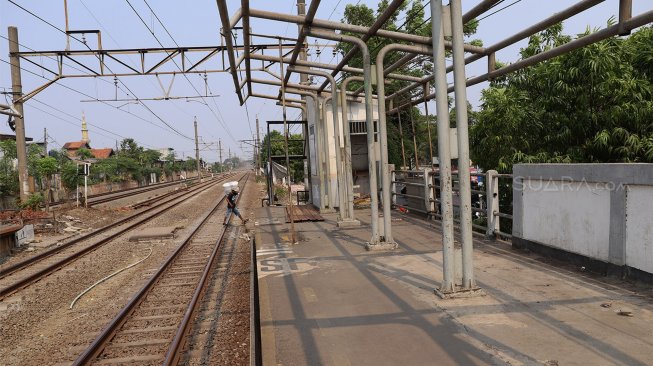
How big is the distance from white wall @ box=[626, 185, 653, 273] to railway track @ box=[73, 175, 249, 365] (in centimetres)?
512

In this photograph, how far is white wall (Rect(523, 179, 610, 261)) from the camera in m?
5.91

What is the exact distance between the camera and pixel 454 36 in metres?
5.48

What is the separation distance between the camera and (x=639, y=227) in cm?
526

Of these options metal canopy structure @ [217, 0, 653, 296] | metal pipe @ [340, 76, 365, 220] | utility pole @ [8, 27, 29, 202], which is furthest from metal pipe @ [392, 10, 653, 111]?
utility pole @ [8, 27, 29, 202]

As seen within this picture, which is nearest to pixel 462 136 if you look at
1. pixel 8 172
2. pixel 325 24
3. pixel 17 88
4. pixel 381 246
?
pixel 381 246

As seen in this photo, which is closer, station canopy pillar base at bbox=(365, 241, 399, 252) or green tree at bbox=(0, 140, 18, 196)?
station canopy pillar base at bbox=(365, 241, 399, 252)

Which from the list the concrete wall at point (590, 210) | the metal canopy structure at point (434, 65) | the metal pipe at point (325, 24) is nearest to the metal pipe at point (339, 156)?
the metal canopy structure at point (434, 65)

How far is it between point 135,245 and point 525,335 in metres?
12.0

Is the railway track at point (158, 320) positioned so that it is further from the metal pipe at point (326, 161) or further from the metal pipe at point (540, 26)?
the metal pipe at point (540, 26)

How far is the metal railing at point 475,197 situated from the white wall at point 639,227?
2.79 m

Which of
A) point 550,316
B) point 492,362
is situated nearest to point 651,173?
point 550,316

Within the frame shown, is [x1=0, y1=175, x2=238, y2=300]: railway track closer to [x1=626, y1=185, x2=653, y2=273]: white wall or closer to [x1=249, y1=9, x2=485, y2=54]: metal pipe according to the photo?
[x1=249, y1=9, x2=485, y2=54]: metal pipe

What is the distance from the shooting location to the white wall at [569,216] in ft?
19.4

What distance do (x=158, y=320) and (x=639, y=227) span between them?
6.10m
